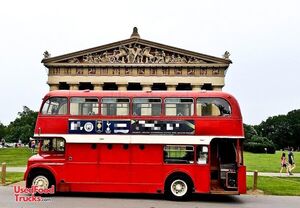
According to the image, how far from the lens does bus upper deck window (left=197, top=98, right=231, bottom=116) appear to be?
1788 centimetres

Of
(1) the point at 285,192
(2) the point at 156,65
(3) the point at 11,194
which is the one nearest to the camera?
(3) the point at 11,194

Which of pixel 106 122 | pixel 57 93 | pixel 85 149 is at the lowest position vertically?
pixel 85 149

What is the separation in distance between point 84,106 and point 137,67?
156 feet

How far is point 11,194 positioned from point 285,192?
1215cm

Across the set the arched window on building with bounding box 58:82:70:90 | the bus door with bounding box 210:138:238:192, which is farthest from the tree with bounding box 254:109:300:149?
the bus door with bounding box 210:138:238:192

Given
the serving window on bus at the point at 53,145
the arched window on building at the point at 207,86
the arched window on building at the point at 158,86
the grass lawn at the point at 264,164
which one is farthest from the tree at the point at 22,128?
the serving window on bus at the point at 53,145

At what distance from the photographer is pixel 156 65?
215ft

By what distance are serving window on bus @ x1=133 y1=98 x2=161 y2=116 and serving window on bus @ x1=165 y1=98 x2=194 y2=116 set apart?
366 millimetres

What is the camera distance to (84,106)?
18453mm

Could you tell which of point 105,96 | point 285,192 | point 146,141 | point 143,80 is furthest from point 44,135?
point 143,80

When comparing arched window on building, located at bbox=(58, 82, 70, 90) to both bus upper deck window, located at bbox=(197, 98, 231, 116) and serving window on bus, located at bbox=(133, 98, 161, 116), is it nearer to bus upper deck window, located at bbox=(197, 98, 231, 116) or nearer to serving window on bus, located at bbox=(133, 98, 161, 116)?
serving window on bus, located at bbox=(133, 98, 161, 116)

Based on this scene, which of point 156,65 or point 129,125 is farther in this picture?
point 156,65

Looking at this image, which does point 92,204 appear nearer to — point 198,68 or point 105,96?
point 105,96

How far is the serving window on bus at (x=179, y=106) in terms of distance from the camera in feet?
59.0
